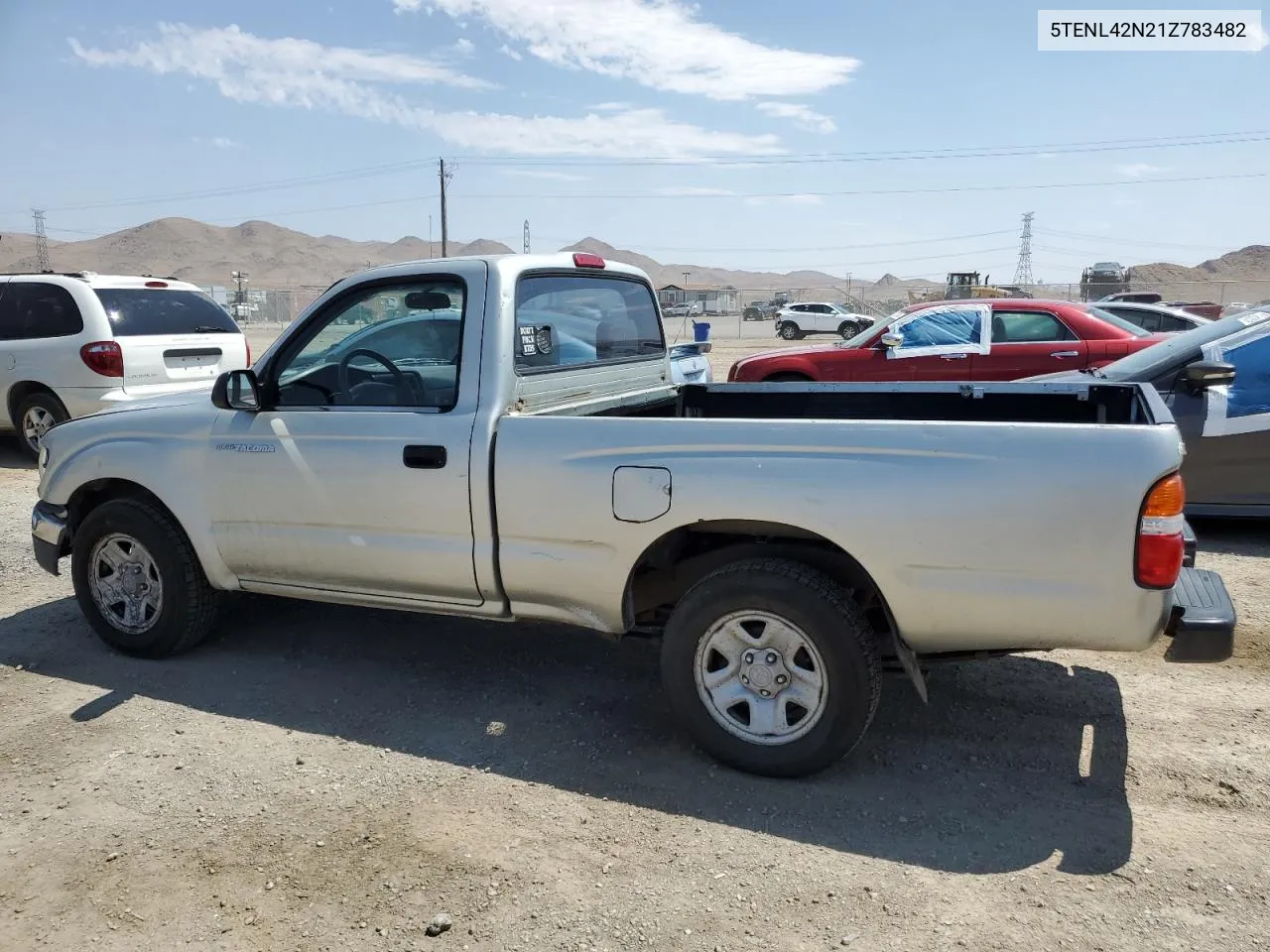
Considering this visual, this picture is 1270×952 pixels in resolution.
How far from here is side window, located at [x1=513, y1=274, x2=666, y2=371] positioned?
4.07 metres

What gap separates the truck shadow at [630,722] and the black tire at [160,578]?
12 centimetres

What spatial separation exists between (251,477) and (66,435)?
49.4 inches

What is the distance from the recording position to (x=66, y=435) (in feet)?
15.4

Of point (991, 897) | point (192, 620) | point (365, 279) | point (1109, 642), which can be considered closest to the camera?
point (991, 897)

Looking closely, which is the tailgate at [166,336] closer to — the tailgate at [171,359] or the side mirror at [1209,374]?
the tailgate at [171,359]

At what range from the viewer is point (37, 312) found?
9281 millimetres

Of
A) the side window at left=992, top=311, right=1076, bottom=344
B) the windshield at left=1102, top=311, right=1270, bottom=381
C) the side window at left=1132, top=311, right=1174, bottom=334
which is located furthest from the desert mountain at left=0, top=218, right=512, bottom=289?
the windshield at left=1102, top=311, right=1270, bottom=381

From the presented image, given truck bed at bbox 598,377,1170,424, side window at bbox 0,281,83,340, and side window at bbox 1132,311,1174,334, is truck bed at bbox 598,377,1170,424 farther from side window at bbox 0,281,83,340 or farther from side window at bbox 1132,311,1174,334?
side window at bbox 1132,311,1174,334

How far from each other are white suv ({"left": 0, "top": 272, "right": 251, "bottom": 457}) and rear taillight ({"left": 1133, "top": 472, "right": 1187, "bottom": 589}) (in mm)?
8162

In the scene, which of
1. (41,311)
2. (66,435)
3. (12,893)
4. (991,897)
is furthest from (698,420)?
(41,311)

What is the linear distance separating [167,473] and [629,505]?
2.35 m

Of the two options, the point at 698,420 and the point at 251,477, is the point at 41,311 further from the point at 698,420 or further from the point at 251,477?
the point at 698,420

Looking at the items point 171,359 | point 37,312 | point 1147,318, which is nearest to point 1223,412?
point 171,359

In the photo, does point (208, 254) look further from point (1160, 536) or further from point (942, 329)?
point (1160, 536)
